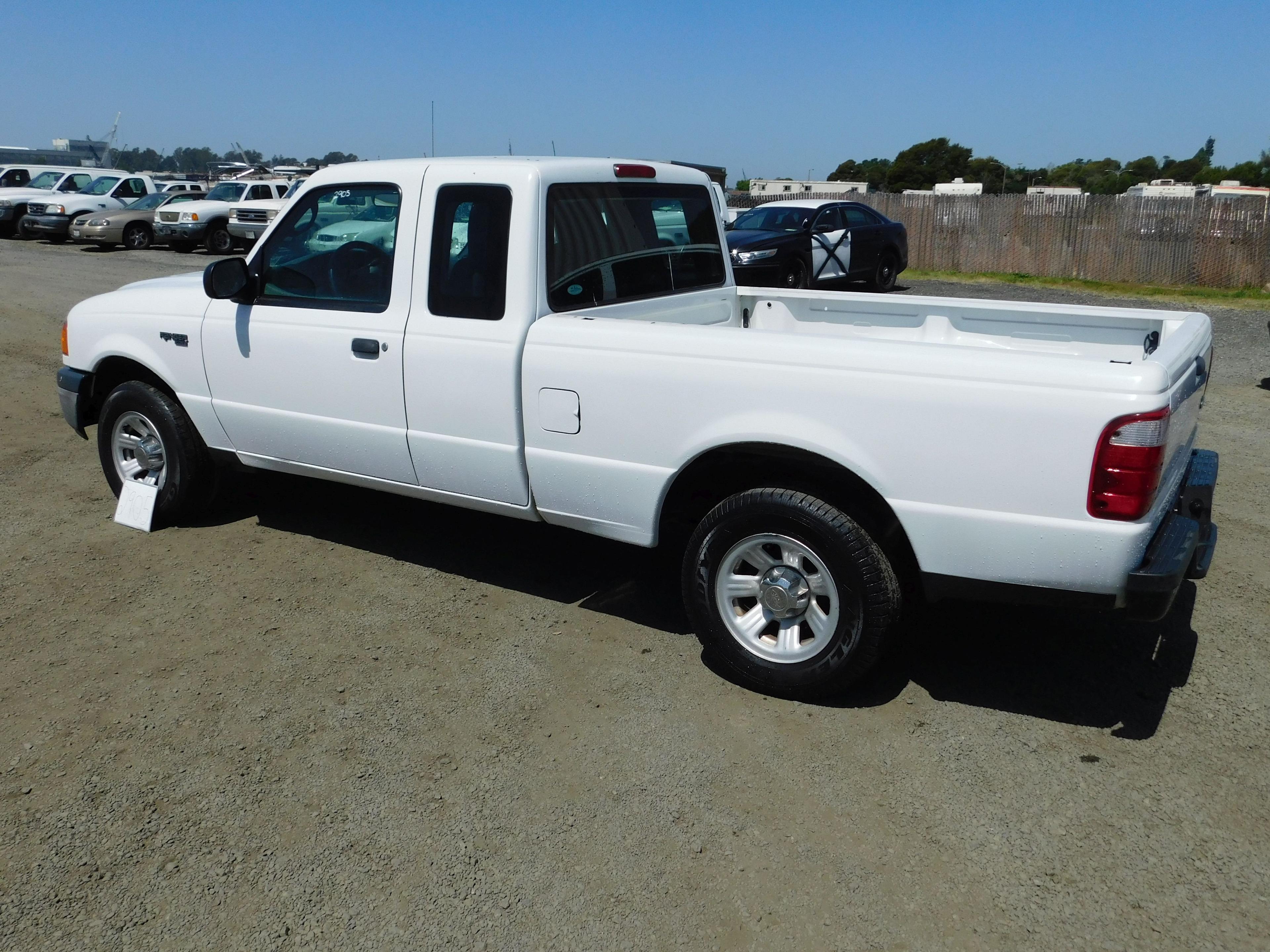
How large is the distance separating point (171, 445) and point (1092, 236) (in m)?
21.4

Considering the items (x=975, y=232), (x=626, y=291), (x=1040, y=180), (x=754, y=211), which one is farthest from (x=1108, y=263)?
(x=1040, y=180)

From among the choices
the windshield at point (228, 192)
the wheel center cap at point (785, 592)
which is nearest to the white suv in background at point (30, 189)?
the windshield at point (228, 192)

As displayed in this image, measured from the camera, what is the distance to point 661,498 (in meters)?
4.08

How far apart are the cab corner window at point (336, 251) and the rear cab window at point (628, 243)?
783mm

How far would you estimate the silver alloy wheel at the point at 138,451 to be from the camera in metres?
5.76

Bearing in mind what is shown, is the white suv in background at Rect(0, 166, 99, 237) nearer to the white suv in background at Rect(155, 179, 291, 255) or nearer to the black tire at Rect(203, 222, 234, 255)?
the white suv in background at Rect(155, 179, 291, 255)

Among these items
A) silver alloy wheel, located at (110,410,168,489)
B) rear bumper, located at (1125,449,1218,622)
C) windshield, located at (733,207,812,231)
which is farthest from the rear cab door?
windshield, located at (733,207,812,231)

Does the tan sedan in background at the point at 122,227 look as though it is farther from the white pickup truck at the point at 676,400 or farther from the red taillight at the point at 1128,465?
the red taillight at the point at 1128,465

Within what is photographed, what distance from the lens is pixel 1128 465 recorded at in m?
3.19

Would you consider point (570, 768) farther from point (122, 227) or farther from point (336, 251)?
point (122, 227)

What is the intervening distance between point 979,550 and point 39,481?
232 inches

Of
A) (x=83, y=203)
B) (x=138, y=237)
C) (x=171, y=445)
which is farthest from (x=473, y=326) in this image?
(x=83, y=203)

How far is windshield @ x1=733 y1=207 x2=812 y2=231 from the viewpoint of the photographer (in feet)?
53.6

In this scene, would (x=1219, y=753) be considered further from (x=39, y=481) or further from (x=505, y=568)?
(x=39, y=481)
